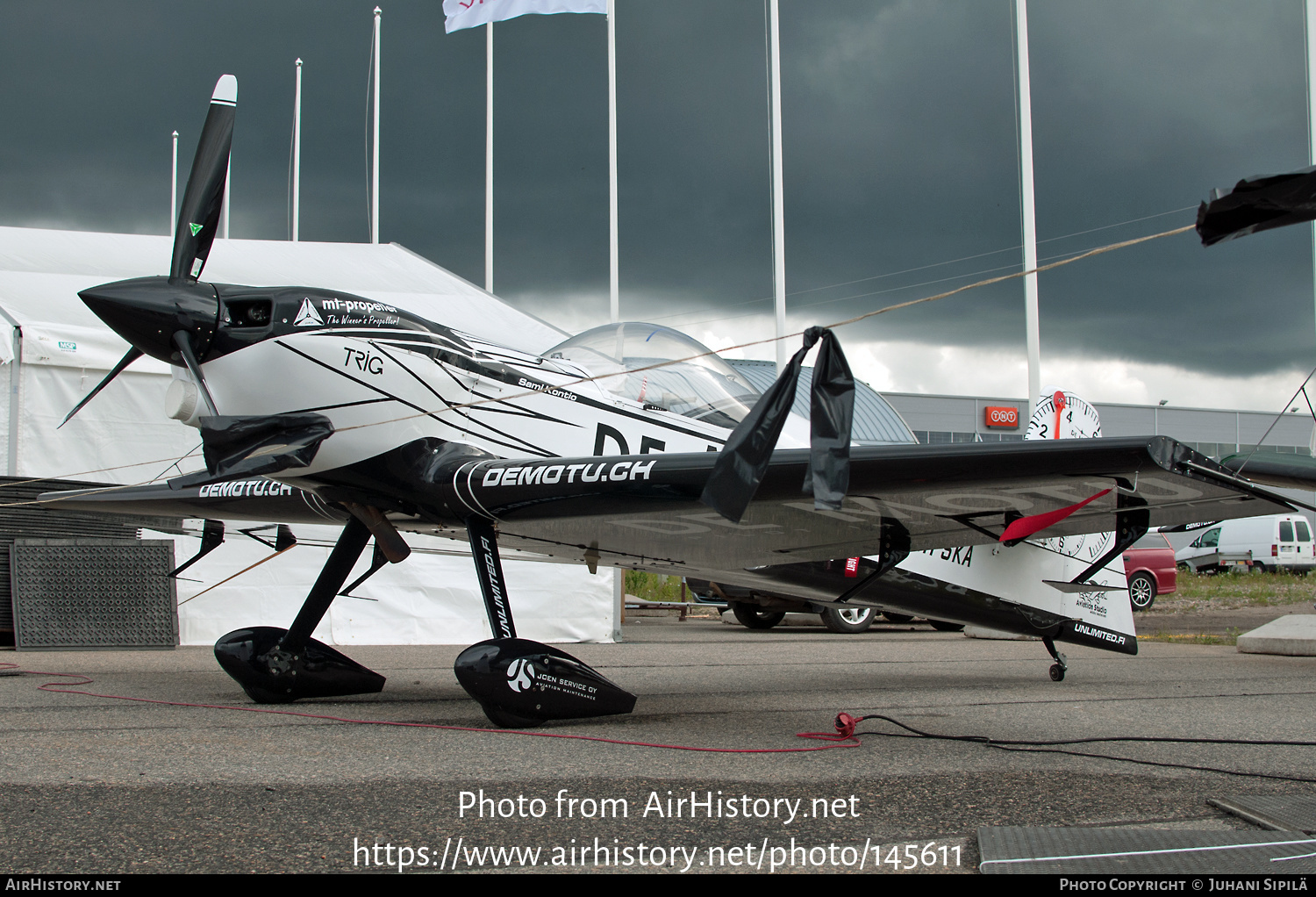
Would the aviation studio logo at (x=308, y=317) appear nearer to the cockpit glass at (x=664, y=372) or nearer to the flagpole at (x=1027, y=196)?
the cockpit glass at (x=664, y=372)

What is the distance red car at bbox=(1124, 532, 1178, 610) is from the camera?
708 inches

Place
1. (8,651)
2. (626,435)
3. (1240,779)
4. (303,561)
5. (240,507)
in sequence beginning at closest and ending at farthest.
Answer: (1240,779)
(626,435)
(240,507)
(8,651)
(303,561)

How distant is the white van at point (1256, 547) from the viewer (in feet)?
101

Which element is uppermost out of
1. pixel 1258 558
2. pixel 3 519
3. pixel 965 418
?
pixel 965 418

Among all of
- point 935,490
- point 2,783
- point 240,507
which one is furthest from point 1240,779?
point 240,507

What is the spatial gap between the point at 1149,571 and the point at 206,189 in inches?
710

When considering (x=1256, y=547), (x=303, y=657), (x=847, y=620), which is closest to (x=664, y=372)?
(x=303, y=657)

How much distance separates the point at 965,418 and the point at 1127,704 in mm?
51166

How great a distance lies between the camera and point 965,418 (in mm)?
55188

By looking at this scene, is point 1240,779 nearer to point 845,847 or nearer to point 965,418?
point 845,847

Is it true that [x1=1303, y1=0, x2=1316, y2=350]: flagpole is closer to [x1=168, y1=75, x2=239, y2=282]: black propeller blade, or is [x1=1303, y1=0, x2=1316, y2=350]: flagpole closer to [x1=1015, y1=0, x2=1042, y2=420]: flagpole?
[x1=1015, y1=0, x2=1042, y2=420]: flagpole

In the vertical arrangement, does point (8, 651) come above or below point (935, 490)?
below

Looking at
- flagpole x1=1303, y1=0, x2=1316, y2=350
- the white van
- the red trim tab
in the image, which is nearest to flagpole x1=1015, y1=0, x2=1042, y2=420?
flagpole x1=1303, y1=0, x2=1316, y2=350

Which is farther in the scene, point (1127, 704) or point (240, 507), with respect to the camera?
point (240, 507)
